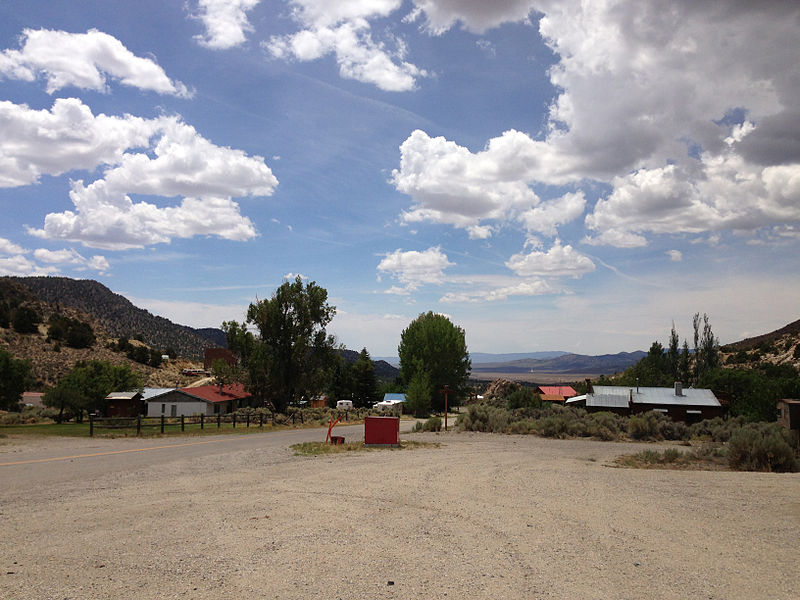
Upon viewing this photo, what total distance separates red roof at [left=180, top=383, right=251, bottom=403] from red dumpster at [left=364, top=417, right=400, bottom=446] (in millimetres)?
45381

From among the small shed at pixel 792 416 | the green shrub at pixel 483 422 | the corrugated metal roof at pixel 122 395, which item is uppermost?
the small shed at pixel 792 416

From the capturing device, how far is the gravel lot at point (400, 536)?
22.5ft

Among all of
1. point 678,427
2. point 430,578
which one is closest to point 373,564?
point 430,578

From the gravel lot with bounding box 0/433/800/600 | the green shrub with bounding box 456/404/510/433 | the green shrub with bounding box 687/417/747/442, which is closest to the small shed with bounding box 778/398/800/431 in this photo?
the green shrub with bounding box 687/417/747/442

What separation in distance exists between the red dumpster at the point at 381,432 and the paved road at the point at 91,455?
12.5ft

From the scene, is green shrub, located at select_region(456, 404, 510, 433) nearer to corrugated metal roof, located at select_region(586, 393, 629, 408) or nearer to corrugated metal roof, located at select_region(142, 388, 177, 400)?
corrugated metal roof, located at select_region(586, 393, 629, 408)

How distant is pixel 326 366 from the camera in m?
55.6

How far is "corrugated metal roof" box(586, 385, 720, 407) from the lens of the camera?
49.9m

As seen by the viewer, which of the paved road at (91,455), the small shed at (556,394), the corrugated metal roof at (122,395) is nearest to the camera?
the paved road at (91,455)

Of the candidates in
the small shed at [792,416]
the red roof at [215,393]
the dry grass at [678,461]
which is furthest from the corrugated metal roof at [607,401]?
the red roof at [215,393]

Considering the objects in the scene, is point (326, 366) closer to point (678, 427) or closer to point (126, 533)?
point (678, 427)

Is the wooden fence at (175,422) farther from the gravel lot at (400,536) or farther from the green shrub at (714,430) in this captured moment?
the green shrub at (714,430)

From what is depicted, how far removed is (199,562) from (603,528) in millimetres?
6412

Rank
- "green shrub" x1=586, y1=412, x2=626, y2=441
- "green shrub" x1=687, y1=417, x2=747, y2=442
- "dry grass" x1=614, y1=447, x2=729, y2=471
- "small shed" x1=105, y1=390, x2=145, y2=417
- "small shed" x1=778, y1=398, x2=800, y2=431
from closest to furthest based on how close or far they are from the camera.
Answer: "dry grass" x1=614, y1=447, x2=729, y2=471, "small shed" x1=778, y1=398, x2=800, y2=431, "green shrub" x1=687, y1=417, x2=747, y2=442, "green shrub" x1=586, y1=412, x2=626, y2=441, "small shed" x1=105, y1=390, x2=145, y2=417
